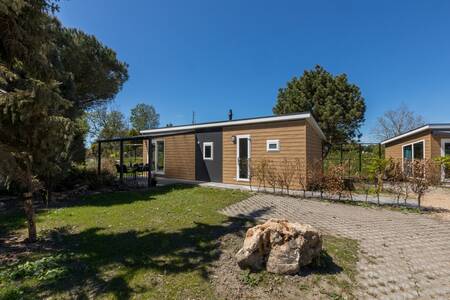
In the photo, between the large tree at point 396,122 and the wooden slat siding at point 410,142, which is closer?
the wooden slat siding at point 410,142

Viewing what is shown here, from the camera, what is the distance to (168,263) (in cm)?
329

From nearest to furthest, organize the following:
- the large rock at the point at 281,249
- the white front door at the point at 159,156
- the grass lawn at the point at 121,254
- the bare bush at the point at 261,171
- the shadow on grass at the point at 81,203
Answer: the grass lawn at the point at 121,254
the large rock at the point at 281,249
the shadow on grass at the point at 81,203
the bare bush at the point at 261,171
the white front door at the point at 159,156

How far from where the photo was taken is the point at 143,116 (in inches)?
1725

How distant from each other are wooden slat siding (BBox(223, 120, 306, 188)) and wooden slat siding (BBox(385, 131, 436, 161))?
3.29 meters

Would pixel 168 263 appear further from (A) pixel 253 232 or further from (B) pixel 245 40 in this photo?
(B) pixel 245 40

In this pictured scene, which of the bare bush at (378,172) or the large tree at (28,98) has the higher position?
the large tree at (28,98)

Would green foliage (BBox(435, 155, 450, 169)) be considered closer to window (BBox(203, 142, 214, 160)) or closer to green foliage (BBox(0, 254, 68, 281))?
window (BBox(203, 142, 214, 160))

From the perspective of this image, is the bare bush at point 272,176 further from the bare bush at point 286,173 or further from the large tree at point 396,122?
the large tree at point 396,122

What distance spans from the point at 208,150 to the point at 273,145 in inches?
150

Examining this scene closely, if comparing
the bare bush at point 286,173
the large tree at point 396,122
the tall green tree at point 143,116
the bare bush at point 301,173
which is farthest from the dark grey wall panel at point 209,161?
the tall green tree at point 143,116

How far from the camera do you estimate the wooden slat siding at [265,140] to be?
30.2ft

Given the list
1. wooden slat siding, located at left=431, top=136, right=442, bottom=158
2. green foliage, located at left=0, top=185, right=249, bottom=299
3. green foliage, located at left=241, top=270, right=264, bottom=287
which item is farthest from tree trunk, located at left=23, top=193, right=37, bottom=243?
wooden slat siding, located at left=431, top=136, right=442, bottom=158

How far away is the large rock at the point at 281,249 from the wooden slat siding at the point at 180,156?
9.98 meters

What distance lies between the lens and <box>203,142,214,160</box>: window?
39.8ft
